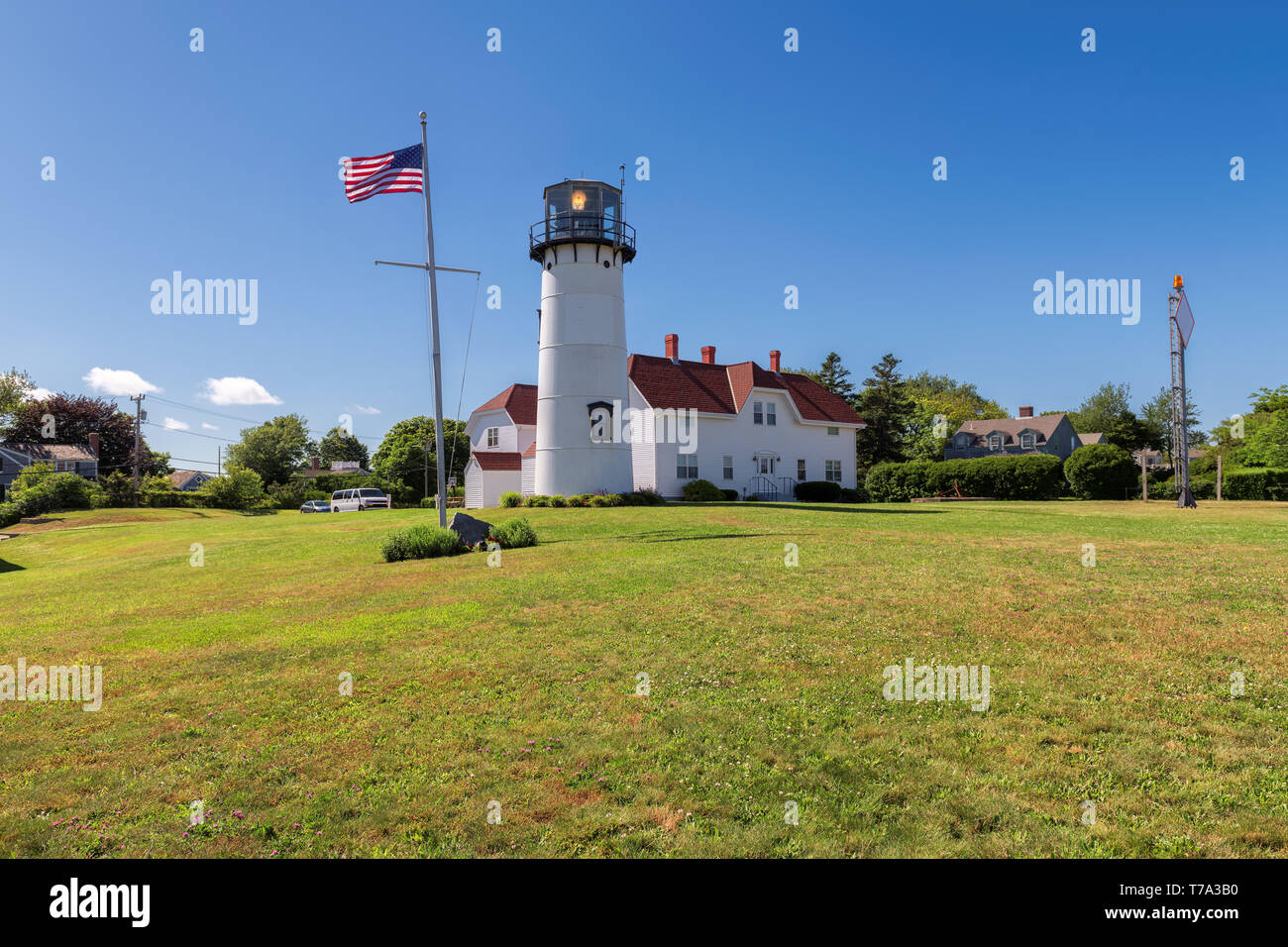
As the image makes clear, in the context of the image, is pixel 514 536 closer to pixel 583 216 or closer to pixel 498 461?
pixel 583 216

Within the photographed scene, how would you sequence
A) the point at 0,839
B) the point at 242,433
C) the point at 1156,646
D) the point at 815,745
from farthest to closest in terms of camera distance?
the point at 242,433 < the point at 1156,646 < the point at 815,745 < the point at 0,839

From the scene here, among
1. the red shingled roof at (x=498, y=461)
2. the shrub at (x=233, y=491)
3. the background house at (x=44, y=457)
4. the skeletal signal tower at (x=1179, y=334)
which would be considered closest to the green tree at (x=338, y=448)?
the background house at (x=44, y=457)

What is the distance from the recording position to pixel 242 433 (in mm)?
88625

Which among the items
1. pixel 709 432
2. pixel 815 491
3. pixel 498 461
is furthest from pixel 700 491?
pixel 498 461

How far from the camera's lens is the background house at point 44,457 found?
70.4 meters

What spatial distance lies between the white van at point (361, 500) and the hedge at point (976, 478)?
32.4 metres

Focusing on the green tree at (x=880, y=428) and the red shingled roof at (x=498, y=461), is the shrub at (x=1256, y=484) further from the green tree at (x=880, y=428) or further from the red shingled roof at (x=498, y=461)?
the red shingled roof at (x=498, y=461)

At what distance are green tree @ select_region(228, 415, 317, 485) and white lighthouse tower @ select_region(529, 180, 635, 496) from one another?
62096 millimetres

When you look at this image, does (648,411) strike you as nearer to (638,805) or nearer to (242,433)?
(638,805)

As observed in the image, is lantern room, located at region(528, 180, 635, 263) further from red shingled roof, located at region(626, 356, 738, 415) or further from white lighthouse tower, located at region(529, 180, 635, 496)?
red shingled roof, located at region(626, 356, 738, 415)

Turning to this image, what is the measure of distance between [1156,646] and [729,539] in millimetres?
10308

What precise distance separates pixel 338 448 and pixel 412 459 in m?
45.2
